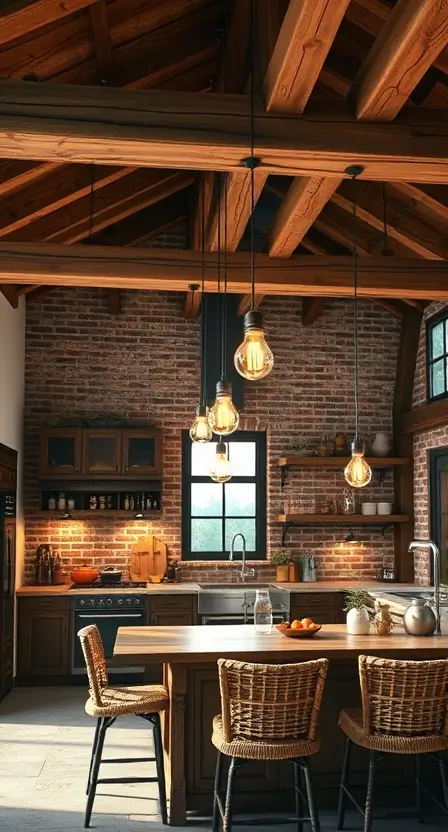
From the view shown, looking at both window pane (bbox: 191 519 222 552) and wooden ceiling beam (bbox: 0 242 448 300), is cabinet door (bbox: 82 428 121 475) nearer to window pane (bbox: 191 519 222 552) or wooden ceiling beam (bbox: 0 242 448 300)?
window pane (bbox: 191 519 222 552)

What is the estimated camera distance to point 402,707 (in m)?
4.12

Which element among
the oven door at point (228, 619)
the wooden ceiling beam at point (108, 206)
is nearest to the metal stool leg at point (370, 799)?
the oven door at point (228, 619)

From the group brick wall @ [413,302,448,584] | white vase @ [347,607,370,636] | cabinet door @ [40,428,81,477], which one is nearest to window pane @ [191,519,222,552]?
cabinet door @ [40,428,81,477]

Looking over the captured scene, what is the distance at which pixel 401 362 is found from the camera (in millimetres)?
9133

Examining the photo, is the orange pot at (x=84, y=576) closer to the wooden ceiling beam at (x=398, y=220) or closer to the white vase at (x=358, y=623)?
the white vase at (x=358, y=623)

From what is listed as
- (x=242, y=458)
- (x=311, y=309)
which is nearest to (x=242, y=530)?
(x=242, y=458)

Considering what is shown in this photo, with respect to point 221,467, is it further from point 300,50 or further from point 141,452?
point 141,452

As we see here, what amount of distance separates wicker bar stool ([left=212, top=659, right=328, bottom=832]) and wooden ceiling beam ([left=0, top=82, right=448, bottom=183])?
237 centimetres

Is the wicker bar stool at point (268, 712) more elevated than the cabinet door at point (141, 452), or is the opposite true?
the cabinet door at point (141, 452)

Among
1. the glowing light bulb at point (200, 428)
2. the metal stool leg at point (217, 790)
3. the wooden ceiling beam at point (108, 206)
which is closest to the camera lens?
the metal stool leg at point (217, 790)

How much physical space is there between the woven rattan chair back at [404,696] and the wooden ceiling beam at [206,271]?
3.25 m

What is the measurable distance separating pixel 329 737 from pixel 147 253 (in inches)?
138

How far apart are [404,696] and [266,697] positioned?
2.18 feet

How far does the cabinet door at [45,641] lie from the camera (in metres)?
8.03
